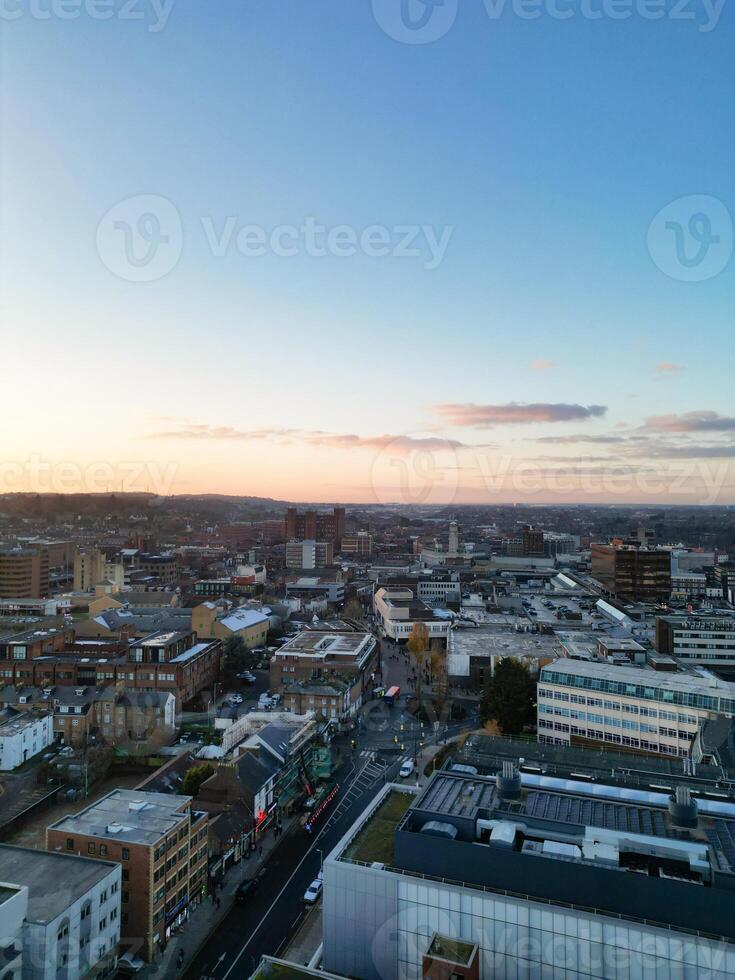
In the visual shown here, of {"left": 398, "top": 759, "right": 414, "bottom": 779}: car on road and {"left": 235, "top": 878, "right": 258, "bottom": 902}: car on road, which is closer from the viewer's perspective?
{"left": 235, "top": 878, "right": 258, "bottom": 902}: car on road

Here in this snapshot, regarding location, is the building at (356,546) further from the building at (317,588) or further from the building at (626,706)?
the building at (626,706)

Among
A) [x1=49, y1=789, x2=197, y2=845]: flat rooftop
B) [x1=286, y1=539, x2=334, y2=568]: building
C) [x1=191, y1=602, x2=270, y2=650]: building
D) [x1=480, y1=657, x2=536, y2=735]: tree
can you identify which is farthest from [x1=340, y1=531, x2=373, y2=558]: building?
[x1=49, y1=789, x2=197, y2=845]: flat rooftop

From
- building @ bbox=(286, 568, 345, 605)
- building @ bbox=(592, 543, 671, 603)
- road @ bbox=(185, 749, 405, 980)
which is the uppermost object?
building @ bbox=(592, 543, 671, 603)

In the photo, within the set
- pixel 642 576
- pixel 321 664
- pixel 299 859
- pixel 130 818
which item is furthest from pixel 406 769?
pixel 642 576

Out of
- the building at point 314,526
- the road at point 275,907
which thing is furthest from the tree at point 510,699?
the building at point 314,526

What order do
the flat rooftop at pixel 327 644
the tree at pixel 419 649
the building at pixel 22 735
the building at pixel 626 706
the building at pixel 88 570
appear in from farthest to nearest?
the building at pixel 88 570
the tree at pixel 419 649
the flat rooftop at pixel 327 644
the building at pixel 22 735
the building at pixel 626 706

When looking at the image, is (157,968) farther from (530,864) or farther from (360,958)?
(530,864)

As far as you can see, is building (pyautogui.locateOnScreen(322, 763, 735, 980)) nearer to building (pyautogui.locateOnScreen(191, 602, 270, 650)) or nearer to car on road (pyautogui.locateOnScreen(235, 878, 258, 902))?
car on road (pyautogui.locateOnScreen(235, 878, 258, 902))
